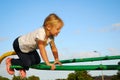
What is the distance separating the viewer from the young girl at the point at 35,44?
5488 mm

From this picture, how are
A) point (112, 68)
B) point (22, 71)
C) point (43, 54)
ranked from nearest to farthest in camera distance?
point (112, 68) → point (43, 54) → point (22, 71)

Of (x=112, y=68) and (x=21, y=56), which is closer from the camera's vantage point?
(x=112, y=68)

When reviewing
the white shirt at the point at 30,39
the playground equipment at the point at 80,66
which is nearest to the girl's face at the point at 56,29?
the white shirt at the point at 30,39

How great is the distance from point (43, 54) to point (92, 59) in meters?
1.34

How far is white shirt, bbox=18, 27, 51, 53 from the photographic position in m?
5.62

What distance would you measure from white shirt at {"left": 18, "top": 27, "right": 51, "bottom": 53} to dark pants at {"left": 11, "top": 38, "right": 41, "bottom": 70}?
9cm

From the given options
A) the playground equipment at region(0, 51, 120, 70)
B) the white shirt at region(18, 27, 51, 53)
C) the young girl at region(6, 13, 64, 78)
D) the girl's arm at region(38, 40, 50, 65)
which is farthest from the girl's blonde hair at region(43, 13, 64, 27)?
the playground equipment at region(0, 51, 120, 70)

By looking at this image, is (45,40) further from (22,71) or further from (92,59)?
(92,59)

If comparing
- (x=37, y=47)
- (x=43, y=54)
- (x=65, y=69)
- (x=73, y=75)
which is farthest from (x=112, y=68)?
(x=73, y=75)

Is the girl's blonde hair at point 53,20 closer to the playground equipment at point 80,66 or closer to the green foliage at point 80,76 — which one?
the playground equipment at point 80,66

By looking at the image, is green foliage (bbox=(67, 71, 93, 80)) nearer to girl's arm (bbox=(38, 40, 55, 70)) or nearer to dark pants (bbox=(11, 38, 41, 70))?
dark pants (bbox=(11, 38, 41, 70))

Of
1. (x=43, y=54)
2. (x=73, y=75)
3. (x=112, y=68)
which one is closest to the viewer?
(x=112, y=68)

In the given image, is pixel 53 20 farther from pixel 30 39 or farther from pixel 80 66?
pixel 80 66

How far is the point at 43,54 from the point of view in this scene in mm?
5363
